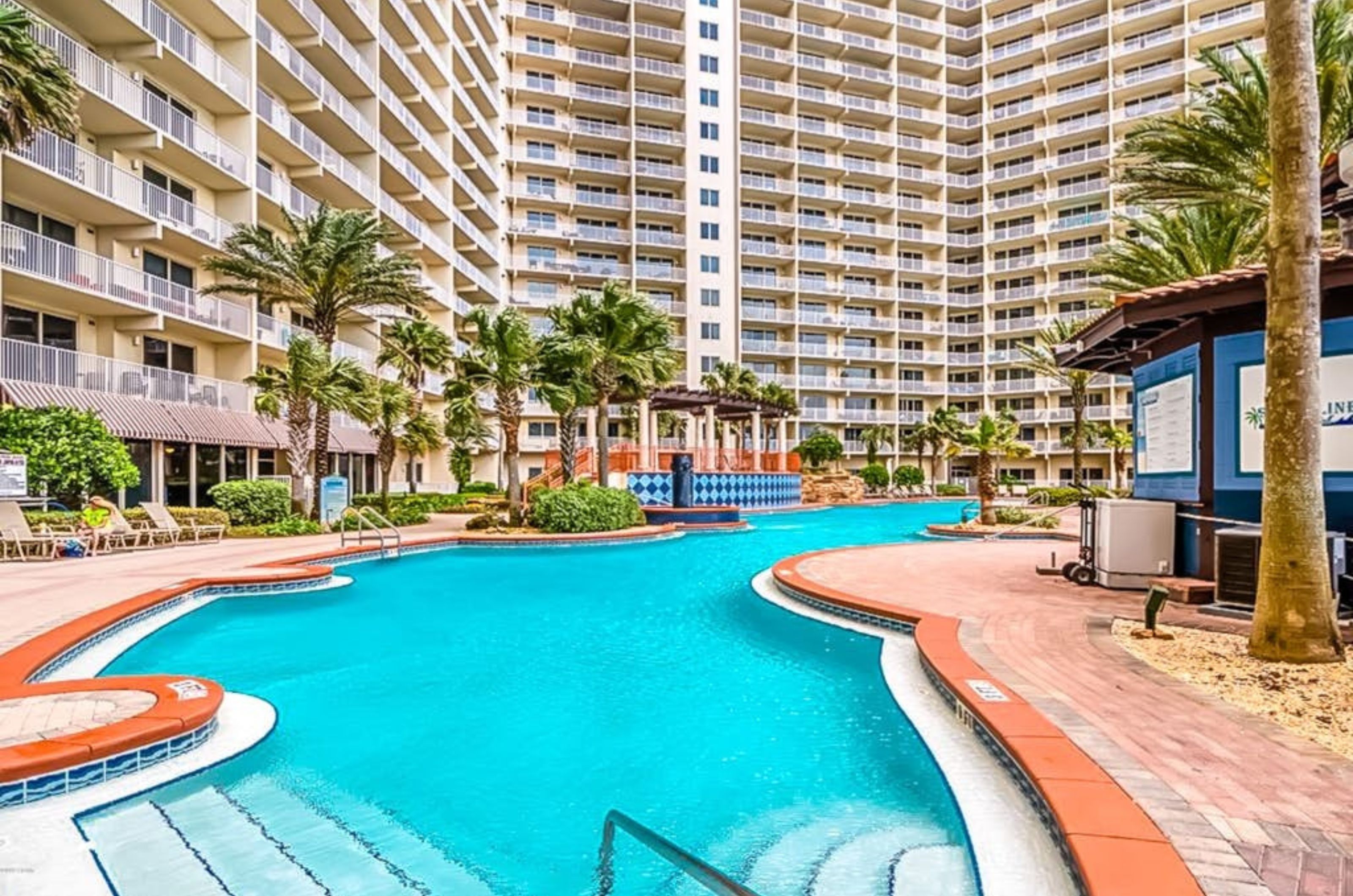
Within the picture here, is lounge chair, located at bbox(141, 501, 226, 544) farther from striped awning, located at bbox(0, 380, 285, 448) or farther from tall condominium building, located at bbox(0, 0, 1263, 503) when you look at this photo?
tall condominium building, located at bbox(0, 0, 1263, 503)

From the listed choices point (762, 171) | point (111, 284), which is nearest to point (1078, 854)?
point (111, 284)

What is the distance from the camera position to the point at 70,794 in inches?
172

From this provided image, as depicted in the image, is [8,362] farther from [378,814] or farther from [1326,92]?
[1326,92]

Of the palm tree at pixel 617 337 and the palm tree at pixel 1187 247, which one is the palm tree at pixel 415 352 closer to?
the palm tree at pixel 617 337

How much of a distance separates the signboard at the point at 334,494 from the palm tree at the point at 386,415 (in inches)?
75.3

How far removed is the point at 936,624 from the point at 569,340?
654 inches

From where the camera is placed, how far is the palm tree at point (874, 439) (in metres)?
56.5

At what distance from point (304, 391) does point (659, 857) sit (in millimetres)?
20411

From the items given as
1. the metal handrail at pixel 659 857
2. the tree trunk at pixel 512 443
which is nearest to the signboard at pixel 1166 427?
the metal handrail at pixel 659 857

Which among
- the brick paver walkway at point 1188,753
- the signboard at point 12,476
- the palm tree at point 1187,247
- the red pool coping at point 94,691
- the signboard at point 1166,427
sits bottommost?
the red pool coping at point 94,691

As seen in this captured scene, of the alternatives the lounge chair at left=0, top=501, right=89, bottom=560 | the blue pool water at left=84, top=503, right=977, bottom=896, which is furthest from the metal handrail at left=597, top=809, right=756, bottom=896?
the lounge chair at left=0, top=501, right=89, bottom=560

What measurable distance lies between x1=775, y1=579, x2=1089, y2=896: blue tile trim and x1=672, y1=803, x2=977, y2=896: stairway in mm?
417

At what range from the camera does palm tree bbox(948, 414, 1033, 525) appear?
77.9 feet

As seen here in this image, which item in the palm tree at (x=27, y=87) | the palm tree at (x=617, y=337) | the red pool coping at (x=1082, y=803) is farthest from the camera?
the palm tree at (x=617, y=337)
